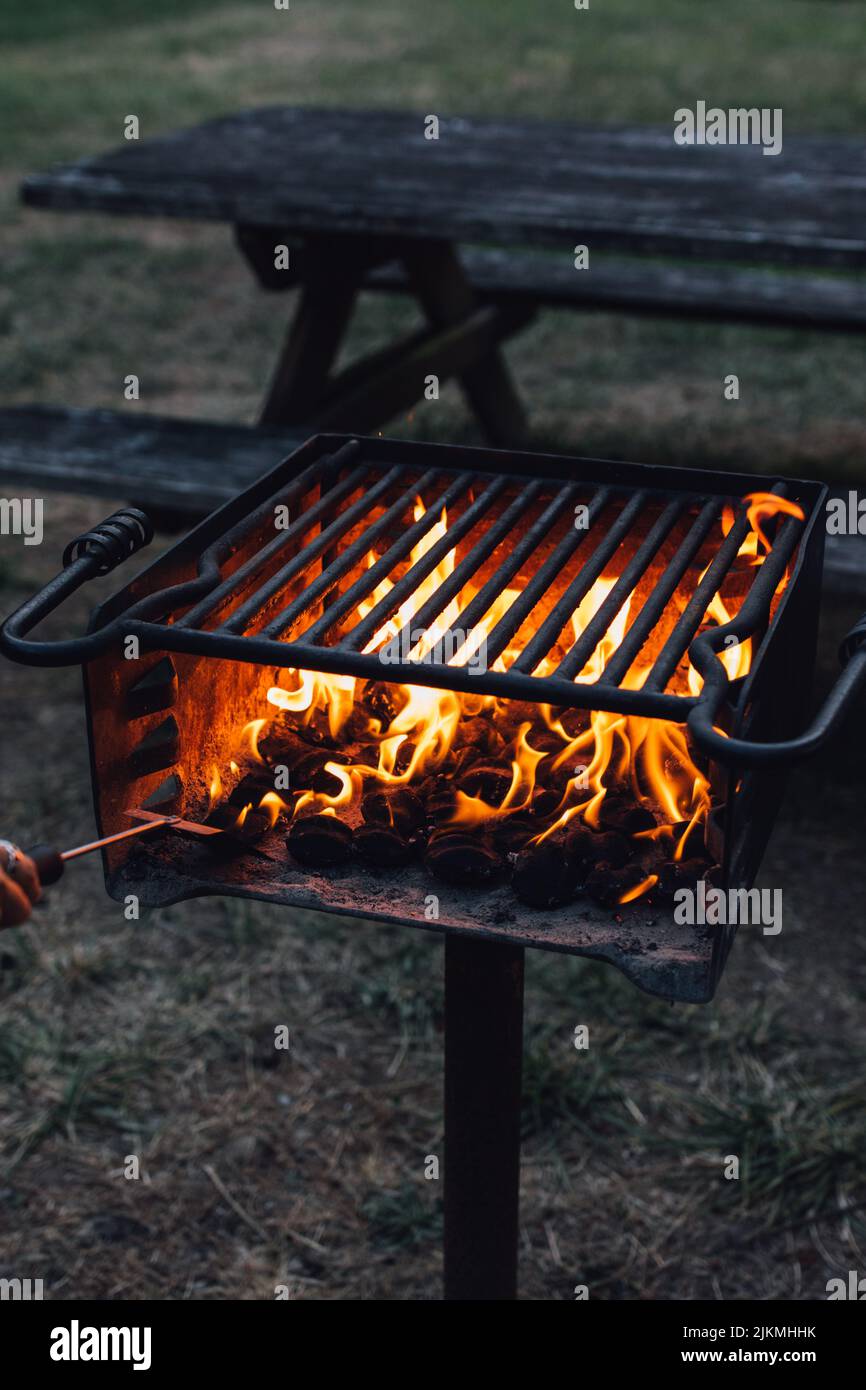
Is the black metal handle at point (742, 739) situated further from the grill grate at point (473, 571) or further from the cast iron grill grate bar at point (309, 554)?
the cast iron grill grate bar at point (309, 554)

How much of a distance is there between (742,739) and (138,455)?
259 centimetres

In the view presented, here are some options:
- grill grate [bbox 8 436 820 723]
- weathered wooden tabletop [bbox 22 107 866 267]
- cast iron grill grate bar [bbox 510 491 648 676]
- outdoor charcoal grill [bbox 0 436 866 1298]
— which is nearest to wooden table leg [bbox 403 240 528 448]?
weathered wooden tabletop [bbox 22 107 866 267]

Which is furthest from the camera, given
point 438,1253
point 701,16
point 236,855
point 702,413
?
point 701,16

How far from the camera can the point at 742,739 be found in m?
1.53

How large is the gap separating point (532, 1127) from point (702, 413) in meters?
4.02

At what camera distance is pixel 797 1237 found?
2.51m

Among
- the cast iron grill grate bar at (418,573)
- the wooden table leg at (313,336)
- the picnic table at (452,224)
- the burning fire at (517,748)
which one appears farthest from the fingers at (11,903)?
the wooden table leg at (313,336)

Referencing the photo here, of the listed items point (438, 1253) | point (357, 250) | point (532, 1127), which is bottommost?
point (438, 1253)

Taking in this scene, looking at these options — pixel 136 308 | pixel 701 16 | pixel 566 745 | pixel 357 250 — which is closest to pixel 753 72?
pixel 701 16

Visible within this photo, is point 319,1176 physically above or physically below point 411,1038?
below

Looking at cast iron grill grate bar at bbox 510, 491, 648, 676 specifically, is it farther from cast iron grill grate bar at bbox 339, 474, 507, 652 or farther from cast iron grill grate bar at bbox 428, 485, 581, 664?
cast iron grill grate bar at bbox 339, 474, 507, 652

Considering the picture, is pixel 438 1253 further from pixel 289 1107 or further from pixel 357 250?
pixel 357 250

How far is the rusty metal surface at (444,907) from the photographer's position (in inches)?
62.9

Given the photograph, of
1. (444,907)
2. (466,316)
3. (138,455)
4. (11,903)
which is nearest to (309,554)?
(444,907)
